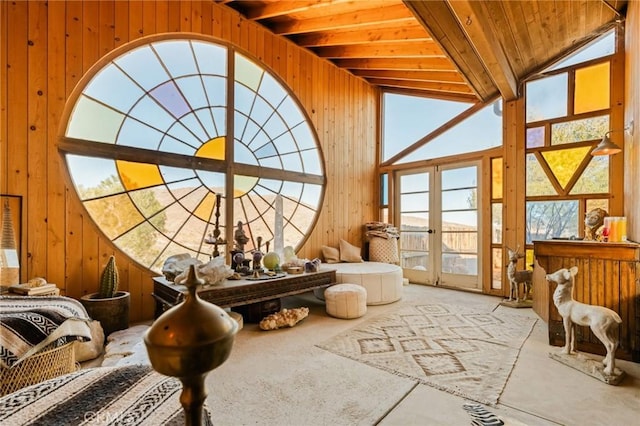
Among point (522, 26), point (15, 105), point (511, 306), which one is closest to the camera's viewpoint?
point (15, 105)

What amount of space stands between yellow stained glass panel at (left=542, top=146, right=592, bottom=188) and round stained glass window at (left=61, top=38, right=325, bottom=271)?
3.45 meters

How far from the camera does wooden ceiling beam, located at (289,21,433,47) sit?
3.82m

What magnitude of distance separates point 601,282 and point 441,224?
8.96 ft

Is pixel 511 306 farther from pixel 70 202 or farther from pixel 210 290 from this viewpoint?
pixel 70 202

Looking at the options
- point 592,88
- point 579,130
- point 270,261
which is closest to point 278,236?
point 270,261

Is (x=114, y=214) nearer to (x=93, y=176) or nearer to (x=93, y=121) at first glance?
(x=93, y=176)

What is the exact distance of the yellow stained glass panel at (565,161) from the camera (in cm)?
379

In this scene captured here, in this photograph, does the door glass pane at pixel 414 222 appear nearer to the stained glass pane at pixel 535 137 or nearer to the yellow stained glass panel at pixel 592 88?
the stained glass pane at pixel 535 137

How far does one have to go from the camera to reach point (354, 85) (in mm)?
5656

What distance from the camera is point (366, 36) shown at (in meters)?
4.25

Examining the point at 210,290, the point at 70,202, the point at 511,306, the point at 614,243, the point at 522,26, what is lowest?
the point at 511,306

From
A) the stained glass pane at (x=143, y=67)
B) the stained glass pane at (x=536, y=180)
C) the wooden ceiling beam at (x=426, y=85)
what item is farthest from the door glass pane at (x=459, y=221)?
the stained glass pane at (x=143, y=67)

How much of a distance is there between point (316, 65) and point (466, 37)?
2602 mm

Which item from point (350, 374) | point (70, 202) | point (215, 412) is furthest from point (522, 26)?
point (70, 202)
